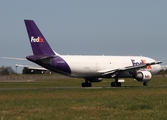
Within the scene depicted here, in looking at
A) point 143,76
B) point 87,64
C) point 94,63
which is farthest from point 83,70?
point 143,76

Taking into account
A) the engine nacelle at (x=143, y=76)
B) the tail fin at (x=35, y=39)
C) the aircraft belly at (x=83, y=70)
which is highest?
the tail fin at (x=35, y=39)

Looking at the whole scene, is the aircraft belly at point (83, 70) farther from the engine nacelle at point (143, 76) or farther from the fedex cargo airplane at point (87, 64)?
the engine nacelle at point (143, 76)

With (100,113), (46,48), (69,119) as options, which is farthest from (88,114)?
(46,48)

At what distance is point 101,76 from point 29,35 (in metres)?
10.7

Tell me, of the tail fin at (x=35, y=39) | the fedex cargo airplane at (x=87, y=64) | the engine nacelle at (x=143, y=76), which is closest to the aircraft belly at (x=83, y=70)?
the fedex cargo airplane at (x=87, y=64)

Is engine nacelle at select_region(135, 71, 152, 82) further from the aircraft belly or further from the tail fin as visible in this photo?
the tail fin

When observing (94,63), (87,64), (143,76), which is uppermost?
(94,63)

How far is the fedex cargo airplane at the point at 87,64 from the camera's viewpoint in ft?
150

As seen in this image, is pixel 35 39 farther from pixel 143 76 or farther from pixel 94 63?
pixel 143 76

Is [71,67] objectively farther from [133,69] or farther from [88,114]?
[88,114]

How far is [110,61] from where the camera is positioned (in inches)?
2085

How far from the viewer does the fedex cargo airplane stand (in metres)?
45.8

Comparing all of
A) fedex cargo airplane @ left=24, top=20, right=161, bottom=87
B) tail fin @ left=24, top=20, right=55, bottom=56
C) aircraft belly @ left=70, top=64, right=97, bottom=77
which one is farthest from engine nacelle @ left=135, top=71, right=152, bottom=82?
tail fin @ left=24, top=20, right=55, bottom=56

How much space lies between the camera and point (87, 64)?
50188mm
